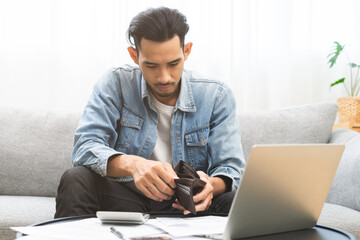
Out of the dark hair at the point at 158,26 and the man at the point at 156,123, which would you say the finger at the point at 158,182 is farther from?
the dark hair at the point at 158,26

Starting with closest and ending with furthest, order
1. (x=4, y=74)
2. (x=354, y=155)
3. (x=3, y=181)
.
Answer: (x=354, y=155)
(x=3, y=181)
(x=4, y=74)

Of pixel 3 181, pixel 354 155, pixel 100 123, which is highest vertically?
pixel 100 123

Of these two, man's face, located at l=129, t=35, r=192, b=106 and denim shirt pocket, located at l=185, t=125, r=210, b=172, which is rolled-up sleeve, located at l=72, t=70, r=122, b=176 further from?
denim shirt pocket, located at l=185, t=125, r=210, b=172

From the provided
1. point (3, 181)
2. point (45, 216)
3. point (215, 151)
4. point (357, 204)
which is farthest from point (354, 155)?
point (3, 181)

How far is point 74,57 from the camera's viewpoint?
2.48 meters

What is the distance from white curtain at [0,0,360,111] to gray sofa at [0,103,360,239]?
455mm

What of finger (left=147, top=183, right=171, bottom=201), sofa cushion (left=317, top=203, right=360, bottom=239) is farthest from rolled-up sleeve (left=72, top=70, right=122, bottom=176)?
sofa cushion (left=317, top=203, right=360, bottom=239)

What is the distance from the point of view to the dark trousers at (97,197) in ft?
3.73

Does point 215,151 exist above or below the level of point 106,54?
below

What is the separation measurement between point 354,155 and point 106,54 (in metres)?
1.44

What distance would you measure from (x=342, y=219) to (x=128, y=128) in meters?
0.78

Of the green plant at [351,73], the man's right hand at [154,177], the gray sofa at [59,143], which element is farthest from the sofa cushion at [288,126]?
the man's right hand at [154,177]

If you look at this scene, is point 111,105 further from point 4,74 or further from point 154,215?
point 4,74

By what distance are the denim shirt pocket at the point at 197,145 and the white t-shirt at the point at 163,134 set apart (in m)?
0.07
